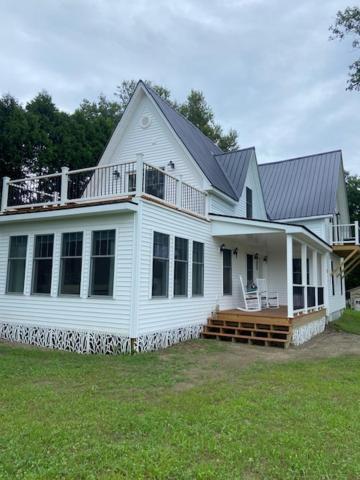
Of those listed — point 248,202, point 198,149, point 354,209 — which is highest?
point 354,209

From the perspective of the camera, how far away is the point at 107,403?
4668 mm

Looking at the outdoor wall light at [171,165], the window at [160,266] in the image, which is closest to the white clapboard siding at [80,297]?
the window at [160,266]

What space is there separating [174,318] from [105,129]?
17071mm

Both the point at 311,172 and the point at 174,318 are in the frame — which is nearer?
the point at 174,318

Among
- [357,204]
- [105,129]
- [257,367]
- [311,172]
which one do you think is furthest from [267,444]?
[357,204]

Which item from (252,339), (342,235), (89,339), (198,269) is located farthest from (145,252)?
(342,235)

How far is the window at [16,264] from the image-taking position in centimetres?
1017

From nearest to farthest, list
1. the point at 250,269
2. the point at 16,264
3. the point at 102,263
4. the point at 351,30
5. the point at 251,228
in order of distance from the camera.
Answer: the point at 102,263 → the point at 16,264 → the point at 251,228 → the point at 351,30 → the point at 250,269

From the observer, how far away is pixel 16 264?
10352mm

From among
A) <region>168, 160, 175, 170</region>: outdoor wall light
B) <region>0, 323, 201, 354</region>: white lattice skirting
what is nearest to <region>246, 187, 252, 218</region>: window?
<region>168, 160, 175, 170</region>: outdoor wall light

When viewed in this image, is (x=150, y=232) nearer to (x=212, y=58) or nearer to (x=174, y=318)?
(x=174, y=318)

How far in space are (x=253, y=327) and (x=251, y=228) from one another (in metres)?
2.83

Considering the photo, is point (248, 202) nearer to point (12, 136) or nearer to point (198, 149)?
A: point (198, 149)

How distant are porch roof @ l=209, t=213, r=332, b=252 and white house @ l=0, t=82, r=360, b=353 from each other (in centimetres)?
3
